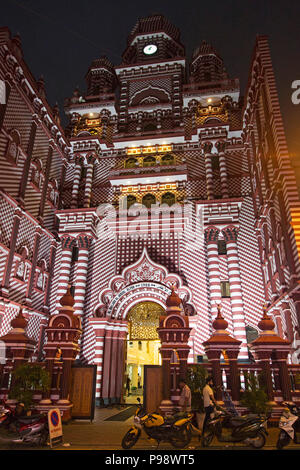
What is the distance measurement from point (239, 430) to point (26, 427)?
16.1 feet

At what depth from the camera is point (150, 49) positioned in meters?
26.5

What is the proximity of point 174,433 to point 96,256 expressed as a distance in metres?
13.8

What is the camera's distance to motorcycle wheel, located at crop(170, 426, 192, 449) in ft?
22.7

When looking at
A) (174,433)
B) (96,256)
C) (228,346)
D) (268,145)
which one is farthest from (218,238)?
(174,433)

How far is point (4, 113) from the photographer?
1633cm

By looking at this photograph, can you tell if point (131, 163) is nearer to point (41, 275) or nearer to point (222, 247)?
point (222, 247)

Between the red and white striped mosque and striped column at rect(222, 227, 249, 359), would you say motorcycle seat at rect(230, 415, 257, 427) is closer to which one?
the red and white striped mosque

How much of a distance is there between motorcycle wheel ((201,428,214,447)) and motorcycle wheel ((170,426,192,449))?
0.32 metres

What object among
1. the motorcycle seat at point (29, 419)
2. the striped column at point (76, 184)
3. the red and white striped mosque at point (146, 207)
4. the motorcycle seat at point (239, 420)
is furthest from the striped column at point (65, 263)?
the motorcycle seat at point (239, 420)

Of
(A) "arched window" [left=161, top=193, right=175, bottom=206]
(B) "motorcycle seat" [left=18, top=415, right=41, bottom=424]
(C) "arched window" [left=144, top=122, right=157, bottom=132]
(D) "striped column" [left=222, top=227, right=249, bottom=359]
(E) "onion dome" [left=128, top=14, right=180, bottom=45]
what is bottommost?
(B) "motorcycle seat" [left=18, top=415, right=41, bottom=424]

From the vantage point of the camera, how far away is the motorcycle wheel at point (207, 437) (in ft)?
23.0

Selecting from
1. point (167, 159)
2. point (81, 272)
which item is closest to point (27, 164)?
point (81, 272)

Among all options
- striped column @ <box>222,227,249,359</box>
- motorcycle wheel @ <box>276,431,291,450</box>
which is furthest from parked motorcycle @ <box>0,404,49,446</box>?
striped column @ <box>222,227,249,359</box>

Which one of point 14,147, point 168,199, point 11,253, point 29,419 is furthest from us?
point 168,199
